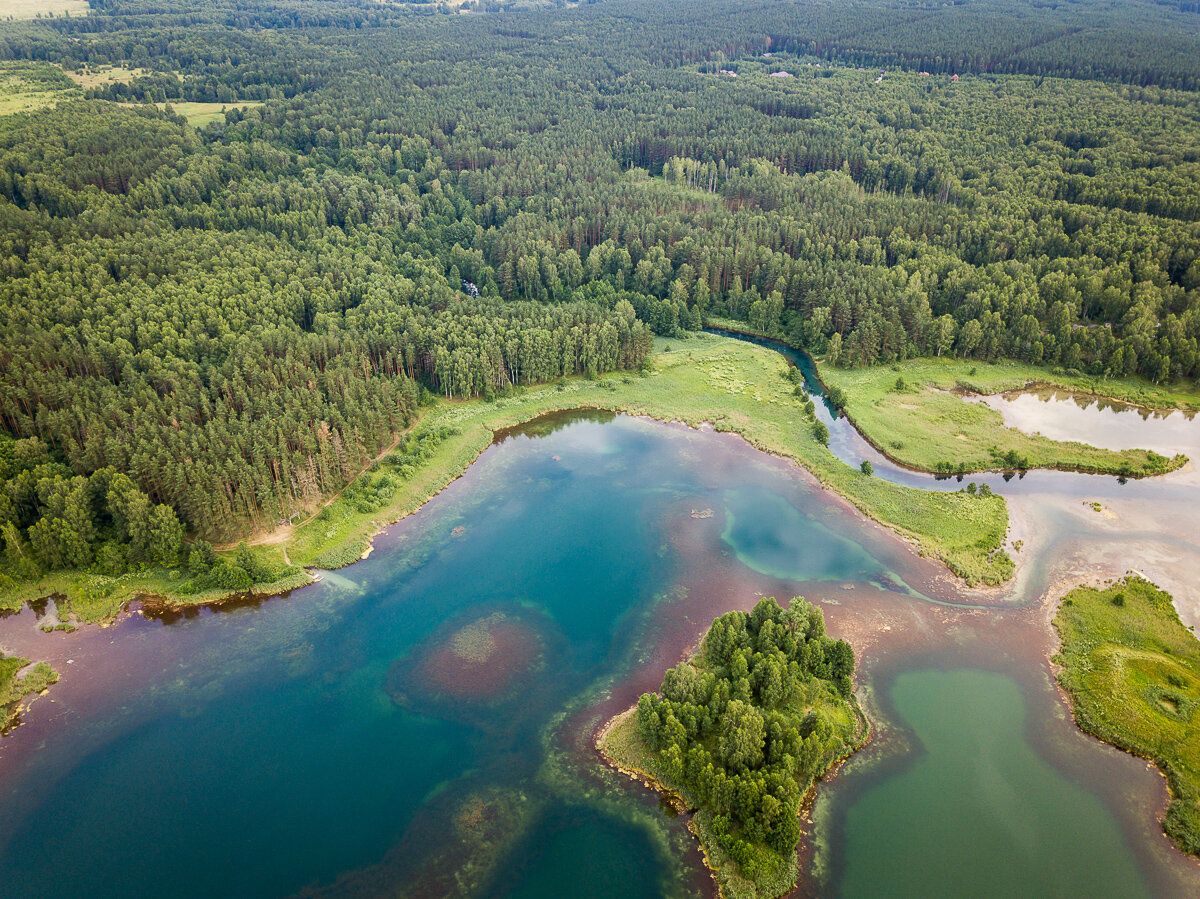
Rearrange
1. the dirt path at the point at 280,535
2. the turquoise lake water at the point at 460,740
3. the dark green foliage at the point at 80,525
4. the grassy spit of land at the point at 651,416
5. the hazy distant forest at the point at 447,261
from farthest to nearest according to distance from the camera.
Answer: the hazy distant forest at the point at 447,261 → the dirt path at the point at 280,535 → the grassy spit of land at the point at 651,416 → the dark green foliage at the point at 80,525 → the turquoise lake water at the point at 460,740

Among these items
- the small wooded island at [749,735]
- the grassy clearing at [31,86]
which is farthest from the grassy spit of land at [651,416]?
the grassy clearing at [31,86]

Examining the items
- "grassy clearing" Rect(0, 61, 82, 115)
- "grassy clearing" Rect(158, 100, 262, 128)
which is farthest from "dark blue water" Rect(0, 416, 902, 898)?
"grassy clearing" Rect(0, 61, 82, 115)

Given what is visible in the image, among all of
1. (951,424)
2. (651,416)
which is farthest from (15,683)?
(951,424)

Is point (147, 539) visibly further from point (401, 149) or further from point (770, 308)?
point (401, 149)

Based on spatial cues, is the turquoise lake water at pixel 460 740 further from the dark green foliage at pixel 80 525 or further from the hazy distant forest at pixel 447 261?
the hazy distant forest at pixel 447 261

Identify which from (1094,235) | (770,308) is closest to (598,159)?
(770,308)

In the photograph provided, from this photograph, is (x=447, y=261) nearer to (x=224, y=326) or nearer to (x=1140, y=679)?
(x=224, y=326)
